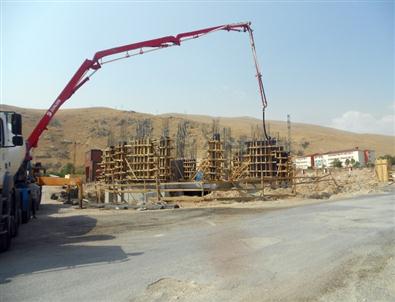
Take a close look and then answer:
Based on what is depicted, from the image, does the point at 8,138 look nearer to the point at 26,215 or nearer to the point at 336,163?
the point at 26,215

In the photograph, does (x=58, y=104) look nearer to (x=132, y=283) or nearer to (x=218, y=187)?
(x=218, y=187)

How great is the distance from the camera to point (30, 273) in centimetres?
719

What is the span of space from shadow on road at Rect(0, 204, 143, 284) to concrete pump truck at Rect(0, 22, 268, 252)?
566 mm

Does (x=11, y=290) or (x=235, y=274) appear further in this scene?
(x=235, y=274)

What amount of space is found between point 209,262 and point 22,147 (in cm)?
694

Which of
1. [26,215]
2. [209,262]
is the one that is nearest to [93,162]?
[26,215]

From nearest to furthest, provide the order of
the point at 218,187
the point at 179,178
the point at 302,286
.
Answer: the point at 302,286, the point at 218,187, the point at 179,178

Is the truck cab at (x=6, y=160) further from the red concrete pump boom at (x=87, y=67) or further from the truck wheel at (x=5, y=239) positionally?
the red concrete pump boom at (x=87, y=67)

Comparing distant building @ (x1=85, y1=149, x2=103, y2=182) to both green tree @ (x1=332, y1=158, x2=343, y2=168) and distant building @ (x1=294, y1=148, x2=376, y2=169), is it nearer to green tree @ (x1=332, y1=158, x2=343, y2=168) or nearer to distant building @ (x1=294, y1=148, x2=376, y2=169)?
distant building @ (x1=294, y1=148, x2=376, y2=169)

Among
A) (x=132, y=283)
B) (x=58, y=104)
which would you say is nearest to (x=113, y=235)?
(x=132, y=283)

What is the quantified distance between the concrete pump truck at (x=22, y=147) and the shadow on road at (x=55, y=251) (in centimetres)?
57

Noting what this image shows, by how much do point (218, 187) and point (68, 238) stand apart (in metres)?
13.1

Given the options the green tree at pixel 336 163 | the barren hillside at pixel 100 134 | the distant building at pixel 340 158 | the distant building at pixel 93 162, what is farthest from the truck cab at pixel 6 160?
the distant building at pixel 340 158

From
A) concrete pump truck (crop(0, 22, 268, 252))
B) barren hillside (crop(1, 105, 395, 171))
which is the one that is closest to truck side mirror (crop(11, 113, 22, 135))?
concrete pump truck (crop(0, 22, 268, 252))
